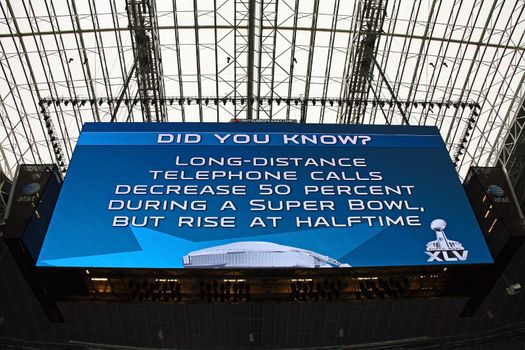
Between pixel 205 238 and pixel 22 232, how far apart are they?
3.19 metres

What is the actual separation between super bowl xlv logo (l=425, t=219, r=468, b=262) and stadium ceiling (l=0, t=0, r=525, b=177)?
12.0m

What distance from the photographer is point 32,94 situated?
937 inches

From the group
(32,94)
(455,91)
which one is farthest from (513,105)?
(32,94)

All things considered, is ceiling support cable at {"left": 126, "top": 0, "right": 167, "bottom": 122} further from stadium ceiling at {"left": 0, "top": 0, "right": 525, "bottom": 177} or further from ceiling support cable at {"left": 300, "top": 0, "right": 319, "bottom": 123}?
ceiling support cable at {"left": 300, "top": 0, "right": 319, "bottom": 123}

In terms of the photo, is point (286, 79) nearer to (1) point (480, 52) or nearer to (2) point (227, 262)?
(1) point (480, 52)

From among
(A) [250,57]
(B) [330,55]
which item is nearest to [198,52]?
(A) [250,57]

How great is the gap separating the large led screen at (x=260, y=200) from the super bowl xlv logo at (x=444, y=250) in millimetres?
23

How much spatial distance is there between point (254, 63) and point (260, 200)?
12913 mm

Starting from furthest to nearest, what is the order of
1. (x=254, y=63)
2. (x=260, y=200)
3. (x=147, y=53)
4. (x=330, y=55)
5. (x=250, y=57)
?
(x=330, y=55), (x=254, y=63), (x=250, y=57), (x=147, y=53), (x=260, y=200)

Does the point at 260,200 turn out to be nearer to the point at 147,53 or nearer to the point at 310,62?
the point at 147,53

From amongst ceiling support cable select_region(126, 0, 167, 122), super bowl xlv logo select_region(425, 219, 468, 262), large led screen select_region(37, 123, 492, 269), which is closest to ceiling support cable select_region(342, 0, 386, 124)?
ceiling support cable select_region(126, 0, 167, 122)

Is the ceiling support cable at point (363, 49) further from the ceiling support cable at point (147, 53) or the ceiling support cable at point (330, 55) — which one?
the ceiling support cable at point (147, 53)

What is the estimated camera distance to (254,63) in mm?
23922

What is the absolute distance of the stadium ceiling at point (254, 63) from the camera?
2259 centimetres
